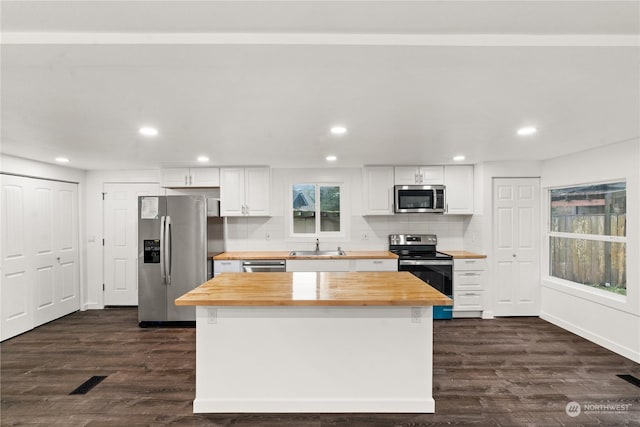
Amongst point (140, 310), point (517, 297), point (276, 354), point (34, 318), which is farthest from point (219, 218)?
point (517, 297)

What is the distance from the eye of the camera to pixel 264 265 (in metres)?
4.42

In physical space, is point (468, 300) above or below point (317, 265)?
below

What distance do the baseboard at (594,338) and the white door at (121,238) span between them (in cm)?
595

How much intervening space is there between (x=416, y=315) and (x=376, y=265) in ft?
6.98

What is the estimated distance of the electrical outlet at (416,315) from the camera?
2.33 metres

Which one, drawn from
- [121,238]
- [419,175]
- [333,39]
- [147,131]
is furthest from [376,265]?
[121,238]

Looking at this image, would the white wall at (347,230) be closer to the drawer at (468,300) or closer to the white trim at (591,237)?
the drawer at (468,300)

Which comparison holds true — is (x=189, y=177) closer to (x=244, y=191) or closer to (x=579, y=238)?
(x=244, y=191)

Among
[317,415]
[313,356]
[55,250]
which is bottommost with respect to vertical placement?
[317,415]

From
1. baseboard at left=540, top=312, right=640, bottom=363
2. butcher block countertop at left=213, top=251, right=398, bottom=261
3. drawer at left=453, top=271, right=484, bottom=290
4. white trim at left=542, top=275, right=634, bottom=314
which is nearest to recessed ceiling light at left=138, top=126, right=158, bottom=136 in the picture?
butcher block countertop at left=213, top=251, right=398, bottom=261

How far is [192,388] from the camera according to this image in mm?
2604

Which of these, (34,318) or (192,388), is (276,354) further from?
(34,318)

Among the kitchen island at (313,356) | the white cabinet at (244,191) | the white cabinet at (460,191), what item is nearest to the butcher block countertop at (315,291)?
the kitchen island at (313,356)

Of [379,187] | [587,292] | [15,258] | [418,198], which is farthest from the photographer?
[379,187]
